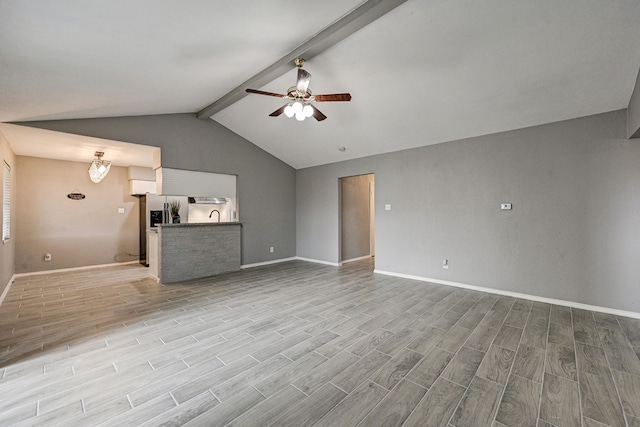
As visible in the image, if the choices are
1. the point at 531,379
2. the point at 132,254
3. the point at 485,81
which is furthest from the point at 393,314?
the point at 132,254

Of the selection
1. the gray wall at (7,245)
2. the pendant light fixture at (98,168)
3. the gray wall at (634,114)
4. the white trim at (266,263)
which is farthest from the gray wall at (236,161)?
the gray wall at (634,114)

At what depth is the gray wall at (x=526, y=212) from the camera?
323 centimetres

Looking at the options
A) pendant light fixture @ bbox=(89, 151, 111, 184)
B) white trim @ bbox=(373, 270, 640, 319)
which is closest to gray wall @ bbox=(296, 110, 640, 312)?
white trim @ bbox=(373, 270, 640, 319)

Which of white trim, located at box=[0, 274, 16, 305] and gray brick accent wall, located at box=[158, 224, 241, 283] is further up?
gray brick accent wall, located at box=[158, 224, 241, 283]

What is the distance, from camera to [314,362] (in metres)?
2.20

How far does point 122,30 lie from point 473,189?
483 centimetres

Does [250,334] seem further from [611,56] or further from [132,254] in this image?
[132,254]

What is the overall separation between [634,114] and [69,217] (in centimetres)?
964

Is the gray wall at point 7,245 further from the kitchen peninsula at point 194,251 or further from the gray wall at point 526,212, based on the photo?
the gray wall at point 526,212

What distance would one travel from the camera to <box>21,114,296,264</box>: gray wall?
4.35m

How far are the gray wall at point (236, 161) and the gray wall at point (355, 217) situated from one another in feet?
4.90

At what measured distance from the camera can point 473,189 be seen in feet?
14.1

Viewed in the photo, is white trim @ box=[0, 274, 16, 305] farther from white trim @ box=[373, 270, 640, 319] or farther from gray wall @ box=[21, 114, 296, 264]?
white trim @ box=[373, 270, 640, 319]

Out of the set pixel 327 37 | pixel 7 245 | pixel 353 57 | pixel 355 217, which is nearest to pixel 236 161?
pixel 355 217
